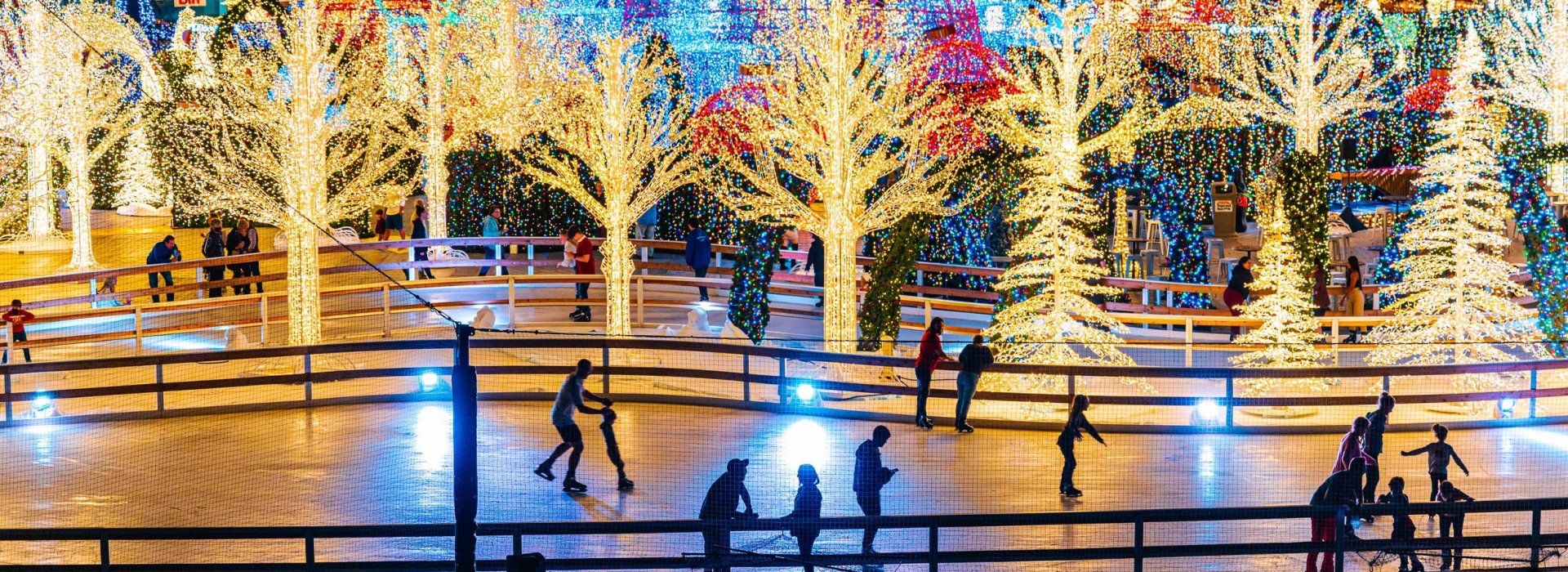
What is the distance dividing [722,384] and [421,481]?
4.38m

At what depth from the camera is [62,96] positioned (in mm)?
28828

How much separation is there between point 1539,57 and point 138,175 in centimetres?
2365

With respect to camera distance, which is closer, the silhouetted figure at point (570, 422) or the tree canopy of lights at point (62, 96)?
the silhouetted figure at point (570, 422)

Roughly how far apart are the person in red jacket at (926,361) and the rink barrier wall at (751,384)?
244mm

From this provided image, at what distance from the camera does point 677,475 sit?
1476 cm

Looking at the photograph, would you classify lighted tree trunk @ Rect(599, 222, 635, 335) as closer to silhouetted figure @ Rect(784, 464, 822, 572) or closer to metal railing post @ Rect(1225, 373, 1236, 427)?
metal railing post @ Rect(1225, 373, 1236, 427)

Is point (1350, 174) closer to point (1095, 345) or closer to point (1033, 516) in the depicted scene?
point (1095, 345)

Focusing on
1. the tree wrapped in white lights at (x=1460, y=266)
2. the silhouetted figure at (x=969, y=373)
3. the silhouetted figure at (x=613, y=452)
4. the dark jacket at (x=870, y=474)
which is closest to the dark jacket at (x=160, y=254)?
the silhouetted figure at (x=613, y=452)

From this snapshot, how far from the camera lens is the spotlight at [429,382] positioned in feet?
59.1

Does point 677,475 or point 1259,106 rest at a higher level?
point 1259,106

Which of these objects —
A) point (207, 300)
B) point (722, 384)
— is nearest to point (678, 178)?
point (722, 384)

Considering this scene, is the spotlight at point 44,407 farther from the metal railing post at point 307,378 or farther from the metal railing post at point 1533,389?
the metal railing post at point 1533,389

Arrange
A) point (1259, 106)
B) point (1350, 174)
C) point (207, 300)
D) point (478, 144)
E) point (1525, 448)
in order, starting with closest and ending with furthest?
1. point (1525, 448)
2. point (207, 300)
3. point (1259, 106)
4. point (478, 144)
5. point (1350, 174)

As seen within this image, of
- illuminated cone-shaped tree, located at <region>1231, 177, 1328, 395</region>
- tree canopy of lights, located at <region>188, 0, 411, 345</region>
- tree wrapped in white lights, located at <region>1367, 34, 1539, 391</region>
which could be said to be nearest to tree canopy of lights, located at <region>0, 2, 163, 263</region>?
tree canopy of lights, located at <region>188, 0, 411, 345</region>
